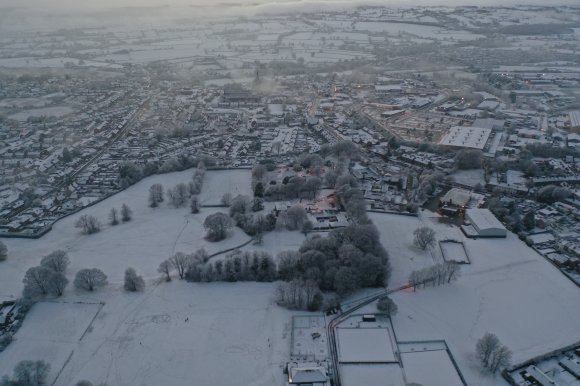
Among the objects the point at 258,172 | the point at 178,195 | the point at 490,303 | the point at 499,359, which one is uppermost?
the point at 258,172

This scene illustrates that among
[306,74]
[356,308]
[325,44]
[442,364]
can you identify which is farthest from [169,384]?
[325,44]

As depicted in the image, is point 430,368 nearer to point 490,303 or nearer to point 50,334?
point 490,303

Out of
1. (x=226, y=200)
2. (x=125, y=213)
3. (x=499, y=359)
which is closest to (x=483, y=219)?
(x=499, y=359)

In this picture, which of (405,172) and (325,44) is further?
(325,44)

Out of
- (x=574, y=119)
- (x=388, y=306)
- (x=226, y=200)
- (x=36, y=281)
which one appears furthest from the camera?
(x=574, y=119)

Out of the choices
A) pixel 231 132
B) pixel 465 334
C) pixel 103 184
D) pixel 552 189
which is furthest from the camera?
pixel 231 132

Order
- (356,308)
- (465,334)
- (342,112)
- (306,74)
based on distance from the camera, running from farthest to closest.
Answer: (306,74)
(342,112)
(356,308)
(465,334)

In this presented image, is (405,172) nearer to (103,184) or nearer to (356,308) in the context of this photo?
(356,308)
